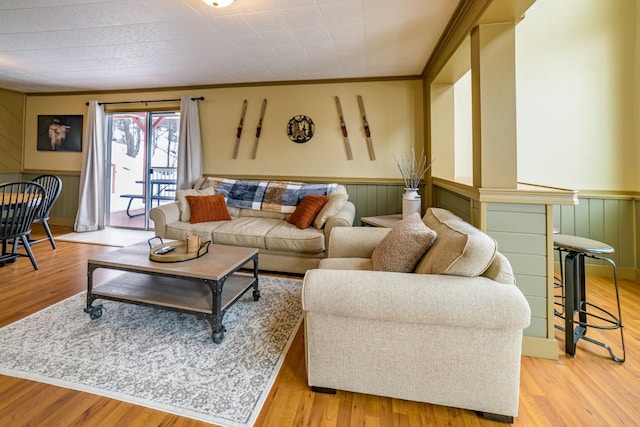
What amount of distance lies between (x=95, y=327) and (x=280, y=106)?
338 centimetres

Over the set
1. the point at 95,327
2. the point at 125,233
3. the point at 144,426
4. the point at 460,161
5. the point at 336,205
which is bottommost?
the point at 144,426

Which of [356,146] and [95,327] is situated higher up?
[356,146]

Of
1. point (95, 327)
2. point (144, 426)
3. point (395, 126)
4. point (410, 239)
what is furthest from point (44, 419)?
point (395, 126)

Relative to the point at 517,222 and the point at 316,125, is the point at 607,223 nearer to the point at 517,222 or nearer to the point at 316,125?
the point at 517,222

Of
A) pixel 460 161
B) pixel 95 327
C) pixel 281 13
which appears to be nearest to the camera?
pixel 95 327

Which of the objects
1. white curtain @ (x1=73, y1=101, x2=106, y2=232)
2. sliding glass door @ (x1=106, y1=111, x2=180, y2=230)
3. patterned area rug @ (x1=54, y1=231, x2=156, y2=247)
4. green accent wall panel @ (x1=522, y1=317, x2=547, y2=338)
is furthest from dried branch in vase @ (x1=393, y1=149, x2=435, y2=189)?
white curtain @ (x1=73, y1=101, x2=106, y2=232)

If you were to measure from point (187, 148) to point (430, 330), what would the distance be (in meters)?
4.26

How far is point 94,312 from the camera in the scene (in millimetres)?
2045

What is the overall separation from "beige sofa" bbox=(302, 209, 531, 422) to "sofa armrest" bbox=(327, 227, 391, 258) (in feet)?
2.75

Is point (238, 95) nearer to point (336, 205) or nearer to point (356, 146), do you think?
point (356, 146)

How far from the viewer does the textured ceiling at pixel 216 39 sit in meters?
2.33

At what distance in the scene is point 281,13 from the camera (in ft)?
7.82

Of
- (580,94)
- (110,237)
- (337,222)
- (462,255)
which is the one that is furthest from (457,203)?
(110,237)

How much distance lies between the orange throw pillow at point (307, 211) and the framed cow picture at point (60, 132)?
4.45m
